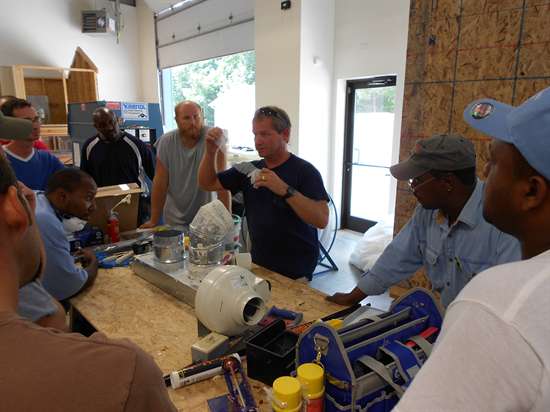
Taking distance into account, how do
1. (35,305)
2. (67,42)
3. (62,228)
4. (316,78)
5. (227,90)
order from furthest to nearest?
(67,42), (227,90), (316,78), (62,228), (35,305)

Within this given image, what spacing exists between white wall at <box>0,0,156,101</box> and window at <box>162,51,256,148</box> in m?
1.29

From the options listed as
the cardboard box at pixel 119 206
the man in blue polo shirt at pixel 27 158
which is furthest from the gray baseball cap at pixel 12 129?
the man in blue polo shirt at pixel 27 158

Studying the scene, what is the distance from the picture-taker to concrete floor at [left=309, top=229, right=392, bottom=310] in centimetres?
348

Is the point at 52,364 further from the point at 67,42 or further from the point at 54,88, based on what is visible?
the point at 67,42

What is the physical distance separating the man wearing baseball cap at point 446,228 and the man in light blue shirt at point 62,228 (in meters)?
1.09

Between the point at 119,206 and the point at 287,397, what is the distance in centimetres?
202

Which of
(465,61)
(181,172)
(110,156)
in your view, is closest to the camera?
(465,61)

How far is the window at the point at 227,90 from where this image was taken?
621 centimetres

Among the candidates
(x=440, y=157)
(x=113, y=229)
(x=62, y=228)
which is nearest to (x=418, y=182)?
(x=440, y=157)

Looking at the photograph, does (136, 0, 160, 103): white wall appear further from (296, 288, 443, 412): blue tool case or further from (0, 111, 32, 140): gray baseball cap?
(296, 288, 443, 412): blue tool case

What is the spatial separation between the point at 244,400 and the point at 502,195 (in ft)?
2.64

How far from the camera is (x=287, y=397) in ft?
3.00

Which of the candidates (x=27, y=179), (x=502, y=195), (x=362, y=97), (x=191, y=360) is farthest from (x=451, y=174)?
(x=362, y=97)

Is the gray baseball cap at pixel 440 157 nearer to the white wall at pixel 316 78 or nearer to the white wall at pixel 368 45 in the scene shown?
the white wall at pixel 368 45
